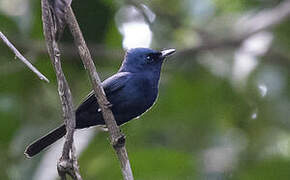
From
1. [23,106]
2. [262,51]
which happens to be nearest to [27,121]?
[23,106]

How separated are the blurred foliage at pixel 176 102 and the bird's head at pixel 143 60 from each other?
26 centimetres

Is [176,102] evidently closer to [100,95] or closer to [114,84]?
[114,84]

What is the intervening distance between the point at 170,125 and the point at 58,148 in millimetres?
1131

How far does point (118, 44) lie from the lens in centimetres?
519

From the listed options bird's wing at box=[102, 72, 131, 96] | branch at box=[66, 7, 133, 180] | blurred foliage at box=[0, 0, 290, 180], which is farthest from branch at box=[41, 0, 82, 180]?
bird's wing at box=[102, 72, 131, 96]

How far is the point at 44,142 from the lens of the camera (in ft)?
14.4

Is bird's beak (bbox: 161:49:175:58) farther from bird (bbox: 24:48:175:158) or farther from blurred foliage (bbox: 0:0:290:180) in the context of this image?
A: blurred foliage (bbox: 0:0:290:180)

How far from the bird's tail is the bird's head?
0.62m

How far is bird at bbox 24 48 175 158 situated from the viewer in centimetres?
435

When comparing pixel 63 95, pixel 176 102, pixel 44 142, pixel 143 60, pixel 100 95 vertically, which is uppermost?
pixel 63 95

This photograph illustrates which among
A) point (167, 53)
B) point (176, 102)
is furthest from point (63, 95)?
point (176, 102)

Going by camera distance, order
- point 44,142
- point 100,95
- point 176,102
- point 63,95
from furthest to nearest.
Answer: point 176,102 → point 44,142 → point 100,95 → point 63,95

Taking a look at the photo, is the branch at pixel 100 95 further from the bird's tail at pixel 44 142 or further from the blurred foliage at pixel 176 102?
the bird's tail at pixel 44 142

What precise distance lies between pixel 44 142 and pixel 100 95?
1470 millimetres
